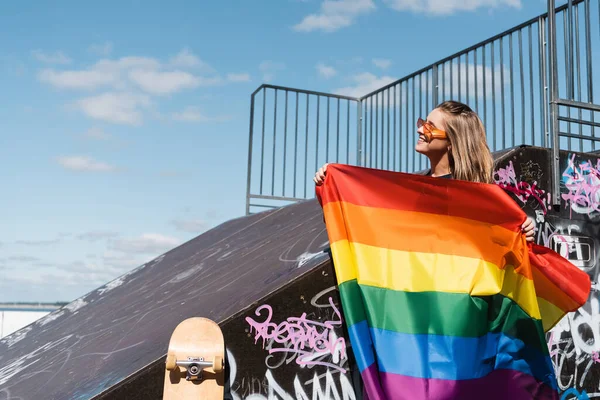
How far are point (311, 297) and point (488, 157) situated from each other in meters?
1.21

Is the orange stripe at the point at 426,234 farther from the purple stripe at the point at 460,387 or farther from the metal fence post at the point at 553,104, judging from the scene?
the metal fence post at the point at 553,104

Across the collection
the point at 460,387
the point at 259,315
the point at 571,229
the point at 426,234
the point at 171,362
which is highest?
the point at 571,229

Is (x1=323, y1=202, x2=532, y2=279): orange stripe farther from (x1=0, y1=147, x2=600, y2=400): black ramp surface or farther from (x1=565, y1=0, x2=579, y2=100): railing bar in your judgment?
(x1=565, y1=0, x2=579, y2=100): railing bar

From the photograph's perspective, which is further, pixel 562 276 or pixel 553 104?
pixel 553 104

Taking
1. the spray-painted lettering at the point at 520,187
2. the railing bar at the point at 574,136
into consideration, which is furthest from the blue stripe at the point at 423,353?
the railing bar at the point at 574,136

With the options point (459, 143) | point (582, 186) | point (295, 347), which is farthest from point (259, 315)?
point (582, 186)

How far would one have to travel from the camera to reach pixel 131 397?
2.85 metres

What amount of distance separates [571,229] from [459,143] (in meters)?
1.66

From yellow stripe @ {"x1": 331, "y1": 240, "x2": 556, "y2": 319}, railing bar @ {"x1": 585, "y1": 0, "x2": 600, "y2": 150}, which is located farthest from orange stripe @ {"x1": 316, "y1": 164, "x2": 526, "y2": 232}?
railing bar @ {"x1": 585, "y1": 0, "x2": 600, "y2": 150}

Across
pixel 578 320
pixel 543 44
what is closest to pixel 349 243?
pixel 578 320

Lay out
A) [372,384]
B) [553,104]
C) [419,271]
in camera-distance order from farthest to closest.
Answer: [553,104] < [419,271] < [372,384]

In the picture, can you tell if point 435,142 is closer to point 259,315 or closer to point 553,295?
point 553,295

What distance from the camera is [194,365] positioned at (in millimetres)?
2816

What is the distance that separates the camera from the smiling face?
333 cm
